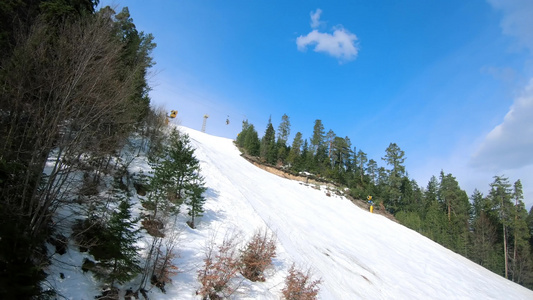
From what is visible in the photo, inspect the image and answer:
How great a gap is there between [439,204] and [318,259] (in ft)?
190

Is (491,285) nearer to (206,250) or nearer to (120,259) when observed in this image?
(206,250)

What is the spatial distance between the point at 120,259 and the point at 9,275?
2078 mm

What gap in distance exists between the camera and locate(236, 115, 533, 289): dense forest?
41344 millimetres

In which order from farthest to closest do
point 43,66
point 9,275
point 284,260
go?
point 284,260 < point 43,66 < point 9,275

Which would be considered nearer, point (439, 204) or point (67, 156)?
point (67, 156)

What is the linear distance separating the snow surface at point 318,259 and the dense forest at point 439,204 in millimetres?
23762

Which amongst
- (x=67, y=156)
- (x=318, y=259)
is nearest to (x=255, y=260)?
(x=318, y=259)

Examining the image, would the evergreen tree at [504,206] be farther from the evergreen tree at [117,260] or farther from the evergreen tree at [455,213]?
the evergreen tree at [117,260]

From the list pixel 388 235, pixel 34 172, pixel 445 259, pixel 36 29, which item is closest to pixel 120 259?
Answer: pixel 34 172

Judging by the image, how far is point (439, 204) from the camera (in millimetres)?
55125

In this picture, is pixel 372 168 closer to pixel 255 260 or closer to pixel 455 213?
pixel 455 213

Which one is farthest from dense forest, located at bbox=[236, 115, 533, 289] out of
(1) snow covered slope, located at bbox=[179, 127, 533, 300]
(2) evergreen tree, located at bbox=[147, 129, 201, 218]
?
(2) evergreen tree, located at bbox=[147, 129, 201, 218]

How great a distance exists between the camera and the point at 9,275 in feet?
11.0

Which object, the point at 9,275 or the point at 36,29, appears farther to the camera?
the point at 36,29
